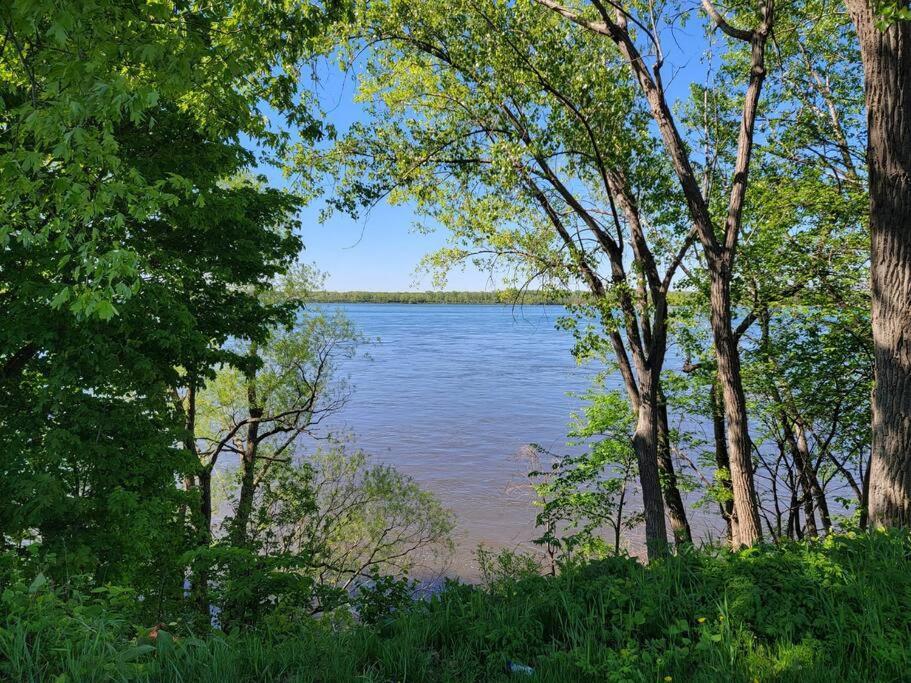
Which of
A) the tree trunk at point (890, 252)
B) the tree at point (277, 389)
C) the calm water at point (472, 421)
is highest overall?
the tree trunk at point (890, 252)

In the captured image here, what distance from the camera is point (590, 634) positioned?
321 centimetres

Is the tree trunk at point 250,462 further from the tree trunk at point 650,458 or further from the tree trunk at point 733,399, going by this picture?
the tree trunk at point 733,399

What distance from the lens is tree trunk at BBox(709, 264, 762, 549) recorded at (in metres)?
7.00

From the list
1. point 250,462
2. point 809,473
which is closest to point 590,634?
point 809,473

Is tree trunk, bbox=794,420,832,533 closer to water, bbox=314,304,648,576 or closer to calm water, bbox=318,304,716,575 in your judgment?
calm water, bbox=318,304,716,575

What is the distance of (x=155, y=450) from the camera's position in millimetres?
7688

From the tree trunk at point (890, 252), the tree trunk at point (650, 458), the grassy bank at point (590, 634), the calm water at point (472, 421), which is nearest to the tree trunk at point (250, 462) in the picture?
the calm water at point (472, 421)

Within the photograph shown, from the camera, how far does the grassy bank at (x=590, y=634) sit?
9.12 feet

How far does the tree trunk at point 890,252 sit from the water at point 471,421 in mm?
5144

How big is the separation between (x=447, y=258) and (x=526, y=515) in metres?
11.2

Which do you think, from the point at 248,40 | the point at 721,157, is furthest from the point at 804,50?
the point at 248,40

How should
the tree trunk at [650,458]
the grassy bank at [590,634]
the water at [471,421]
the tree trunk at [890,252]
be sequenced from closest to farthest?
the grassy bank at [590,634] → the tree trunk at [890,252] → the tree trunk at [650,458] → the water at [471,421]

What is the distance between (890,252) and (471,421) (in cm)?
2434

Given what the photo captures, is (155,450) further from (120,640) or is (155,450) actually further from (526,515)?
(526,515)
